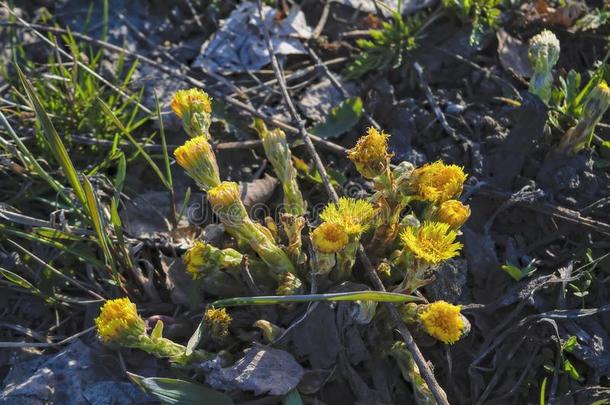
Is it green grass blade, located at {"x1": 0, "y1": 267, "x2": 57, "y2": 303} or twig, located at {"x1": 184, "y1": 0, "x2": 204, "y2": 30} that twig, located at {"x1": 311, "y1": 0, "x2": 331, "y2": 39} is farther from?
green grass blade, located at {"x1": 0, "y1": 267, "x2": 57, "y2": 303}

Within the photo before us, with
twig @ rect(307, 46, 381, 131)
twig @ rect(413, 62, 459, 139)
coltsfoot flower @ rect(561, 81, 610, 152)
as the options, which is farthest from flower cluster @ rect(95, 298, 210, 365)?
coltsfoot flower @ rect(561, 81, 610, 152)

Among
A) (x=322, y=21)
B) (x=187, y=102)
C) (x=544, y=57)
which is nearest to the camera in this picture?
(x=187, y=102)

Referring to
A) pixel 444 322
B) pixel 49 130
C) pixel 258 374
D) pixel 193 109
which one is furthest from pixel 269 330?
pixel 49 130

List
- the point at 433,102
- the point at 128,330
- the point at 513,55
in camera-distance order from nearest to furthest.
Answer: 1. the point at 128,330
2. the point at 433,102
3. the point at 513,55

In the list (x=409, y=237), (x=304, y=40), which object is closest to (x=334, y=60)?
(x=304, y=40)

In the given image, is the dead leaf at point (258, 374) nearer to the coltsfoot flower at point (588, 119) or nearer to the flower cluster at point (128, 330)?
the flower cluster at point (128, 330)

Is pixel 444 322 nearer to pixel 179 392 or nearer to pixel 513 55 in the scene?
pixel 179 392

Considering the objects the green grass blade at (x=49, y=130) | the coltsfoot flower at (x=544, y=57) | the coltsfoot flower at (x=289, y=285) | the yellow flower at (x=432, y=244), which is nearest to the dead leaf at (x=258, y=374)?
the coltsfoot flower at (x=289, y=285)

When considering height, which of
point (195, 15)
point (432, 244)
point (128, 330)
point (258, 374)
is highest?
point (195, 15)
